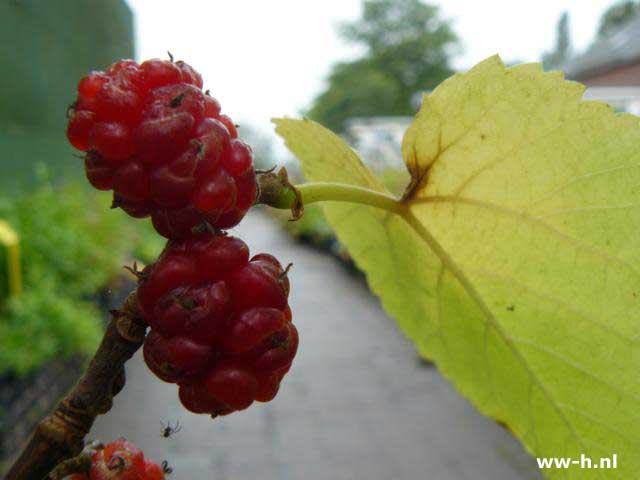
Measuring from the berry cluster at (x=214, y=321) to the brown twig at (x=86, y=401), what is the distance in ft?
0.05

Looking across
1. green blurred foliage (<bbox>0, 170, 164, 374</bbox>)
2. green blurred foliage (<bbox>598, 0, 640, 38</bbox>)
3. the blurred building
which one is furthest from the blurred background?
green blurred foliage (<bbox>598, 0, 640, 38</bbox>)

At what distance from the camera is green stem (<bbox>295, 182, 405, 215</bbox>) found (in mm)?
433

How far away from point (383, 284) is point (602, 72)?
12301 mm

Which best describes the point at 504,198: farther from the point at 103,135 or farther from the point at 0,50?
the point at 0,50

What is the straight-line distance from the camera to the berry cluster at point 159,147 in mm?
336

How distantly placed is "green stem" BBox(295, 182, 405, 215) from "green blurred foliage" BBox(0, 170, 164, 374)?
1929 mm

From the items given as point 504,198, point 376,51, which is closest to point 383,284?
point 504,198

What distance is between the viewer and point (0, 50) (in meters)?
3.05

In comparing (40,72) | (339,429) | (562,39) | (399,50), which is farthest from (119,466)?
(562,39)

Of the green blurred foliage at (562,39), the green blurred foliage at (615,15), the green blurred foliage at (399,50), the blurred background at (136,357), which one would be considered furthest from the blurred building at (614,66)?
the green blurred foliage at (562,39)

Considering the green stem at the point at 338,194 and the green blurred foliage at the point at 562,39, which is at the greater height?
the green blurred foliage at the point at 562,39

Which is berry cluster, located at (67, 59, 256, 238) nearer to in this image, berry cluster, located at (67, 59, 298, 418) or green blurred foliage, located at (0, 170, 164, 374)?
berry cluster, located at (67, 59, 298, 418)

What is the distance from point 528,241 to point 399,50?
80.2ft

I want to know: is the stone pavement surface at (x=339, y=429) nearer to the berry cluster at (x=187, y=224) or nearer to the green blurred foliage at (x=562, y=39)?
the berry cluster at (x=187, y=224)
